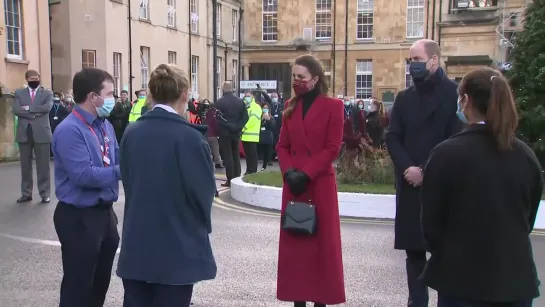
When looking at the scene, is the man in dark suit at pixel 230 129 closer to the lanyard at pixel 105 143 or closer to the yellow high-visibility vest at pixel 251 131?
the yellow high-visibility vest at pixel 251 131

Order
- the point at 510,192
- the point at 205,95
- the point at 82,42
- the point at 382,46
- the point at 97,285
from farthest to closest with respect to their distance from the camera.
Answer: the point at 382,46, the point at 205,95, the point at 82,42, the point at 97,285, the point at 510,192

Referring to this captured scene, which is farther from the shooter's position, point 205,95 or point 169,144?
point 205,95

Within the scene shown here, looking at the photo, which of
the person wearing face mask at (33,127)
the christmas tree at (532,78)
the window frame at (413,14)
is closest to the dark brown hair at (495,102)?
the person wearing face mask at (33,127)

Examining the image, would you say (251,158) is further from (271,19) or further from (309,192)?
(271,19)

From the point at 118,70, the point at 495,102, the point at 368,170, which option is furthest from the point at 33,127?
the point at 118,70

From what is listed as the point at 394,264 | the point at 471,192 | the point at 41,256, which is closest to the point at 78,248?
the point at 471,192

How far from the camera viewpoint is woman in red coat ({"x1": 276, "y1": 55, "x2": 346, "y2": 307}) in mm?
4289

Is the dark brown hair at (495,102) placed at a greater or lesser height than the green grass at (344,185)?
greater

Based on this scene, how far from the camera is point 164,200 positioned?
3.01 meters

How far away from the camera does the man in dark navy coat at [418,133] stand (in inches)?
171

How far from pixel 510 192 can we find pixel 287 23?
38.4 metres

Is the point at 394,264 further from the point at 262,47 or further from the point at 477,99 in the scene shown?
the point at 262,47

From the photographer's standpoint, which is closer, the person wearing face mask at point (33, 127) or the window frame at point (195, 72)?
the person wearing face mask at point (33, 127)

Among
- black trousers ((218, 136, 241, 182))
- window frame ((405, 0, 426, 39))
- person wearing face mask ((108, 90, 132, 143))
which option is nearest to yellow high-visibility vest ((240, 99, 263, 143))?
black trousers ((218, 136, 241, 182))
